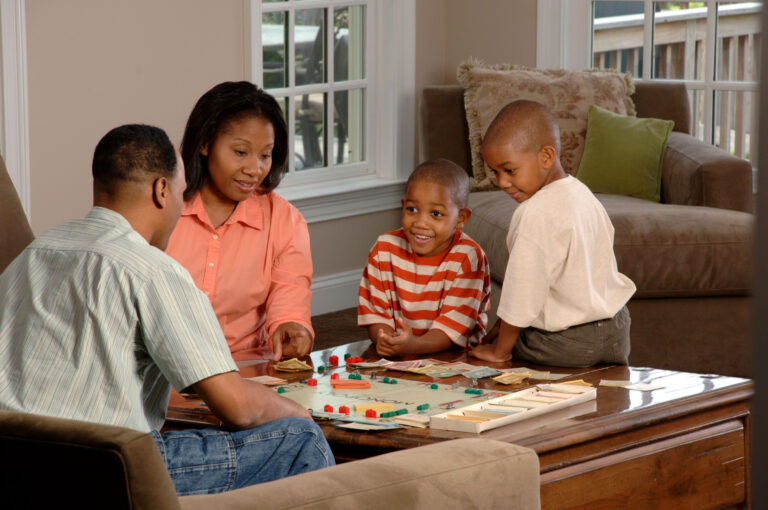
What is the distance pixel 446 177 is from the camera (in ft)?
8.07

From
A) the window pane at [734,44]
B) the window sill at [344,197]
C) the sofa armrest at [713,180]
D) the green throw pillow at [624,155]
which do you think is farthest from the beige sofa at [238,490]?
the window pane at [734,44]

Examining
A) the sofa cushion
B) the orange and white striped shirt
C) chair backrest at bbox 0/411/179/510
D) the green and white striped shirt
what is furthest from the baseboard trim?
chair backrest at bbox 0/411/179/510

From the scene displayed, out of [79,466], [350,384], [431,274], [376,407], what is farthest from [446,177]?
[79,466]

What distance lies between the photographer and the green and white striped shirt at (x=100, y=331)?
1.40m

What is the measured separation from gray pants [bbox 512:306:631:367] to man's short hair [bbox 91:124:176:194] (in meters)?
0.95

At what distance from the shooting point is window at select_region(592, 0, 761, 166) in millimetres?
4781

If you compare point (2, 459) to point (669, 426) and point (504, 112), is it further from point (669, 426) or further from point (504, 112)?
point (504, 112)

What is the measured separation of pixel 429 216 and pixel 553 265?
0.38 m

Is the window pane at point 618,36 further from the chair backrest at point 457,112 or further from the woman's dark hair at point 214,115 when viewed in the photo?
the woman's dark hair at point 214,115

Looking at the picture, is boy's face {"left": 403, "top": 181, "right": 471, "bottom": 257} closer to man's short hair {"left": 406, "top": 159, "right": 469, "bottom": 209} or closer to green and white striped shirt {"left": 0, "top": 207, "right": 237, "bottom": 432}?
man's short hair {"left": 406, "top": 159, "right": 469, "bottom": 209}

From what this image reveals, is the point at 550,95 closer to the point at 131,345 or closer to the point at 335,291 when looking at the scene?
the point at 335,291

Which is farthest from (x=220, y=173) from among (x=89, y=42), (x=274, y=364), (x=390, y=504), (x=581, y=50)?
(x=581, y=50)

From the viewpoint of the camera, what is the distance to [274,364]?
7.34 ft

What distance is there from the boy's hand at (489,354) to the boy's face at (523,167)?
339mm
